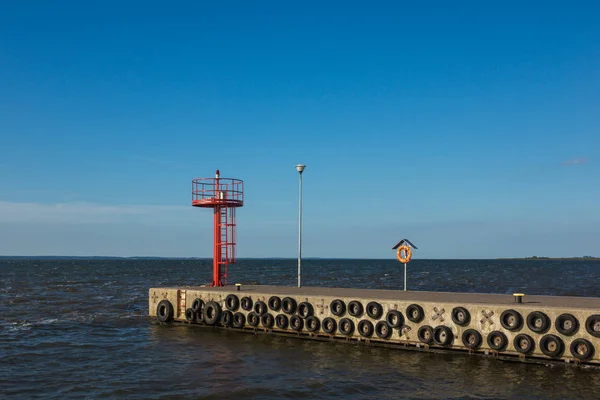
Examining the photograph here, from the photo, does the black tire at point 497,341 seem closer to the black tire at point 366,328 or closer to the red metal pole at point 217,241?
the black tire at point 366,328

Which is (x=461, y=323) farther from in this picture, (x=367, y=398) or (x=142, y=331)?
(x=142, y=331)

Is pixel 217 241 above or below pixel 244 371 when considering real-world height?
above

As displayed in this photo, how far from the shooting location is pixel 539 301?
67.6 ft

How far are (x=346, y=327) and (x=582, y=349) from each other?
27.2 feet

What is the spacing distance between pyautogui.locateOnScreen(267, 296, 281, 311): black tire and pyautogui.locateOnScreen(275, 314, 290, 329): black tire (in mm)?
342

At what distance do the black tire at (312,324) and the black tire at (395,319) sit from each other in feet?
10.3

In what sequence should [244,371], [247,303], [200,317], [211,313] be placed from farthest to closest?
[200,317] → [211,313] → [247,303] → [244,371]

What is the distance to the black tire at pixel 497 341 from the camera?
18438 mm

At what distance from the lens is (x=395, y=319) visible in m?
20.6

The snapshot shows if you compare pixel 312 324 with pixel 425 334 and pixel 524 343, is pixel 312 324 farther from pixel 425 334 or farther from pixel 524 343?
pixel 524 343

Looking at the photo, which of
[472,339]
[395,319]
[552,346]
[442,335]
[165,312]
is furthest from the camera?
[165,312]

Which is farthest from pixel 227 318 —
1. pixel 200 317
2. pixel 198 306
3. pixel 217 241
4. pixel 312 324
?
pixel 217 241

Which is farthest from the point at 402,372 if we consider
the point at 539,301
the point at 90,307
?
the point at 90,307

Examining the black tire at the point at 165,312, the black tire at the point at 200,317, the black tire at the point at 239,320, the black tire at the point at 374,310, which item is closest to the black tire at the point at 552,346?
the black tire at the point at 374,310
